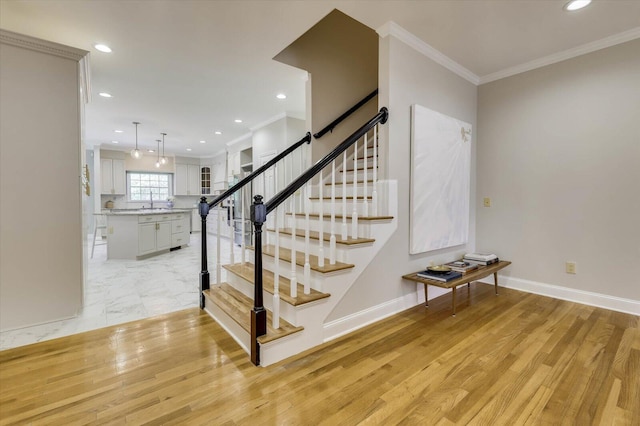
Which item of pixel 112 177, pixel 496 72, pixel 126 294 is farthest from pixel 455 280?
pixel 112 177

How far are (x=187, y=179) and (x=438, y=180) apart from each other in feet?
28.5

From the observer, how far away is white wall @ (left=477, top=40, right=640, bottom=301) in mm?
2654

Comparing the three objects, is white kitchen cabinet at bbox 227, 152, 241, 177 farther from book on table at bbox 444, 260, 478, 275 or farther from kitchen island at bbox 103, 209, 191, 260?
book on table at bbox 444, 260, 478, 275

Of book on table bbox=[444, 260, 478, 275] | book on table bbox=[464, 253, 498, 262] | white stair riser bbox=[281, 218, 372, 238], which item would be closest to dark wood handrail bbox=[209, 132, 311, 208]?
white stair riser bbox=[281, 218, 372, 238]

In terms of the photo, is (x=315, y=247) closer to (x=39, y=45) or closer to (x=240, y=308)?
(x=240, y=308)

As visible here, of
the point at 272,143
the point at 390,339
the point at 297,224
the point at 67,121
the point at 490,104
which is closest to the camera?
the point at 390,339

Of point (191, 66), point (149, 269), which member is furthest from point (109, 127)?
point (191, 66)

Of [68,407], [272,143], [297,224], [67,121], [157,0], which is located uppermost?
[157,0]

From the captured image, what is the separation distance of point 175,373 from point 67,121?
7.93 ft

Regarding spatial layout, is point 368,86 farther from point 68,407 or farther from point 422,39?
point 68,407

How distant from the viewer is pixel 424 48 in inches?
108

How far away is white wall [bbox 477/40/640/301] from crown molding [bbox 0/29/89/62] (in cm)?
437

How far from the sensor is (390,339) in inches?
84.3

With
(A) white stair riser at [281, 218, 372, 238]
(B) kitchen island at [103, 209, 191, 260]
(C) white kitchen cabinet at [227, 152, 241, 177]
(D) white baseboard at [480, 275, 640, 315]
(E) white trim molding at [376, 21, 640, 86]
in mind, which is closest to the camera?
(A) white stair riser at [281, 218, 372, 238]
